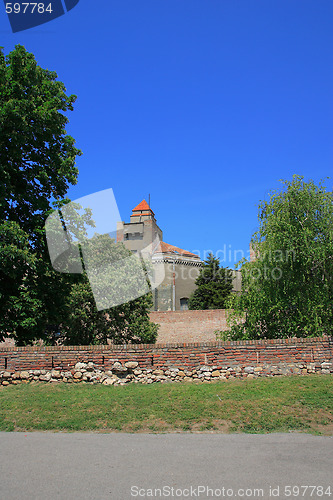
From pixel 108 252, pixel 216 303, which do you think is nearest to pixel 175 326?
pixel 108 252

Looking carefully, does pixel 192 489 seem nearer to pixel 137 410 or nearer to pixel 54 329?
pixel 137 410

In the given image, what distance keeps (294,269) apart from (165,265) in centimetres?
3063

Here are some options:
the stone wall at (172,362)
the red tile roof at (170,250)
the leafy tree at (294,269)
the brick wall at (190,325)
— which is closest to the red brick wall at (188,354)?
the stone wall at (172,362)

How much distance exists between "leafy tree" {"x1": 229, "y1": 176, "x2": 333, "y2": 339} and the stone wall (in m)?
4.05

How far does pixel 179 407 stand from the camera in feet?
29.2

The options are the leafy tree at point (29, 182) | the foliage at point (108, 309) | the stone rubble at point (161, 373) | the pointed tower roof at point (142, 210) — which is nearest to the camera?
the stone rubble at point (161, 373)

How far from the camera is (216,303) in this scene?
133ft

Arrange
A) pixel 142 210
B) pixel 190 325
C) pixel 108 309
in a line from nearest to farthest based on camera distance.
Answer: pixel 108 309 → pixel 190 325 → pixel 142 210

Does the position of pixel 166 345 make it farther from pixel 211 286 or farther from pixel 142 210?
pixel 142 210

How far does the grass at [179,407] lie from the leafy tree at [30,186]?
415 centimetres

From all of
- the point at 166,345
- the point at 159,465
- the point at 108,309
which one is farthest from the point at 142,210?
the point at 159,465

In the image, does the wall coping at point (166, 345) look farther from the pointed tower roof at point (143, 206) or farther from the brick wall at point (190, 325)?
the pointed tower roof at point (143, 206)

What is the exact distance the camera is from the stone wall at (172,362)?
37.9 feet

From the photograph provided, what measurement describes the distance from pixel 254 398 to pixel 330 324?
314 inches
